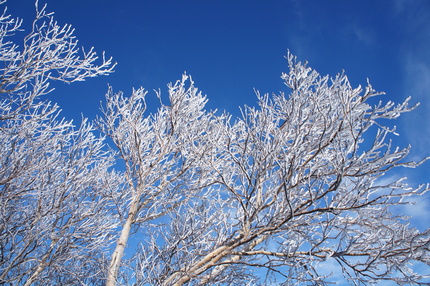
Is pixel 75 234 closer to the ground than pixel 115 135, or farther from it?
closer to the ground

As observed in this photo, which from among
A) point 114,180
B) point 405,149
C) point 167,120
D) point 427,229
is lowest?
point 427,229

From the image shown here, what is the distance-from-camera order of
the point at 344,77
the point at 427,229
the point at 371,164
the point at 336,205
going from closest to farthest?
the point at 427,229
the point at 371,164
the point at 336,205
the point at 344,77

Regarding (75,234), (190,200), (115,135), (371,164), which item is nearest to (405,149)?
(371,164)

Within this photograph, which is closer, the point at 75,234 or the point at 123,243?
the point at 123,243

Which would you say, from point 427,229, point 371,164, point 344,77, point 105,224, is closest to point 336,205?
point 371,164

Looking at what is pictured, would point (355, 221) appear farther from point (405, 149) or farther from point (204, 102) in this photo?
point (204, 102)

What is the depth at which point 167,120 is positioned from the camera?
576 centimetres

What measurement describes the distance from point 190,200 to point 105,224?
1.79 m

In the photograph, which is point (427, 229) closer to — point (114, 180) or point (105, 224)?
point (105, 224)

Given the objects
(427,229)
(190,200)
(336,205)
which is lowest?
(427,229)

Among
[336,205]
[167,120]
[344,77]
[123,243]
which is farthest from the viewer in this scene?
[167,120]

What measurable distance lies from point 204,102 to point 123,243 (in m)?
3.50

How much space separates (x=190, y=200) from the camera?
Answer: 5.39 metres

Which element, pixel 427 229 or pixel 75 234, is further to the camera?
pixel 75 234
